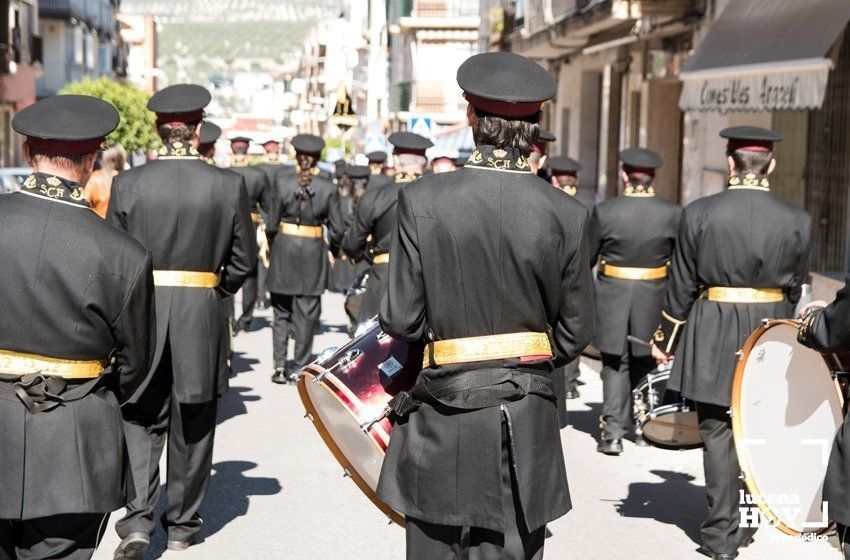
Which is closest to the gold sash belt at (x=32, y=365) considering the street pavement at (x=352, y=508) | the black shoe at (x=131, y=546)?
the black shoe at (x=131, y=546)

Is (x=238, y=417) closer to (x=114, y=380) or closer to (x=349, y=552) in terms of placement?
(x=349, y=552)

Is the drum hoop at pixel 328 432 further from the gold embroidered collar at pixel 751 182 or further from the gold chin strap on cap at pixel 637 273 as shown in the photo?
the gold chin strap on cap at pixel 637 273

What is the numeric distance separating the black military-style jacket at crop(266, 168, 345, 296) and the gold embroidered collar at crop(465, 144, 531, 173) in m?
8.11

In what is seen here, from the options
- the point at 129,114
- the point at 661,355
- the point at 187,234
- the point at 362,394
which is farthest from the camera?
the point at 129,114

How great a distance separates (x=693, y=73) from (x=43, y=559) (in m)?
12.8

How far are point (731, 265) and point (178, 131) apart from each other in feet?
8.94

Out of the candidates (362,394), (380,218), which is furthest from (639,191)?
(362,394)

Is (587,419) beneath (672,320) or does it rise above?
beneath

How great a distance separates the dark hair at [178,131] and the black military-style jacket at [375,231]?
4088 millimetres

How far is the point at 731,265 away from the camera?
683 centimetres

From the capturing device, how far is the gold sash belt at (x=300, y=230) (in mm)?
12781

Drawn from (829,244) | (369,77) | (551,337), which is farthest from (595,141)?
(369,77)

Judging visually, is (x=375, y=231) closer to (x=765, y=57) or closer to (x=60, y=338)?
(x=765, y=57)

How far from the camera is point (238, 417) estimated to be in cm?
1041
